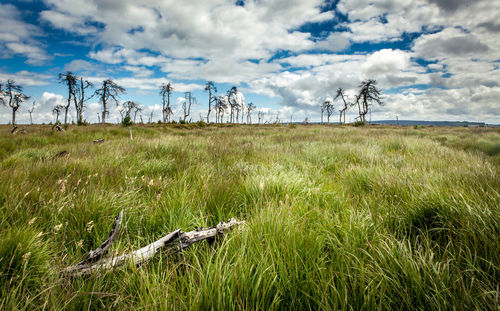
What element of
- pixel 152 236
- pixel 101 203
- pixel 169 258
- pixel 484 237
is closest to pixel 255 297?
pixel 169 258

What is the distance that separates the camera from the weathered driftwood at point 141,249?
47.2 inches

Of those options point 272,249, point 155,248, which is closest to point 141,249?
point 155,248

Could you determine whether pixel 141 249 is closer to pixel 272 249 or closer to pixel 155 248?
pixel 155 248

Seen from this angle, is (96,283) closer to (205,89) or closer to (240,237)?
(240,237)

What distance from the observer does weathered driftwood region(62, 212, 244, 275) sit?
1198mm

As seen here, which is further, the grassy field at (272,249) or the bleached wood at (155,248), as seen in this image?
the bleached wood at (155,248)

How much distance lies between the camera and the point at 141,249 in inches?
54.4

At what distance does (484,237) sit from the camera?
130 cm

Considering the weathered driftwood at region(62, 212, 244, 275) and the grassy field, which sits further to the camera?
the weathered driftwood at region(62, 212, 244, 275)

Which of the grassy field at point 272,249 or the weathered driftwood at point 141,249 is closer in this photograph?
the grassy field at point 272,249

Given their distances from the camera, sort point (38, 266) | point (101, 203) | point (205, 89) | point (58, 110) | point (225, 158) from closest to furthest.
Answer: point (38, 266) < point (101, 203) < point (225, 158) < point (205, 89) < point (58, 110)

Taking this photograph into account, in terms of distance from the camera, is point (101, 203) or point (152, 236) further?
point (101, 203)

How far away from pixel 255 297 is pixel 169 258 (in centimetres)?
75

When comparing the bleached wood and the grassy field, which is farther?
the bleached wood
